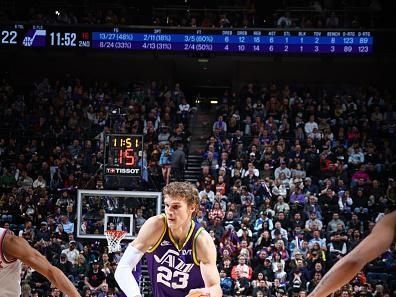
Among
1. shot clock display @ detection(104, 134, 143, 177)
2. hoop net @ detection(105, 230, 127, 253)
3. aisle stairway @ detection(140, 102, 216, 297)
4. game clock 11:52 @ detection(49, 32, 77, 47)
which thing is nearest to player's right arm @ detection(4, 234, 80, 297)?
hoop net @ detection(105, 230, 127, 253)

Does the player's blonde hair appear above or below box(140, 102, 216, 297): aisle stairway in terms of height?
below

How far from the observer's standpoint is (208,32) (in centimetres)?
2314

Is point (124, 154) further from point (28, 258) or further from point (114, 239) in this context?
point (28, 258)

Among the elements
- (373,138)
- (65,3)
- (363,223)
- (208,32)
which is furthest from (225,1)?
(363,223)

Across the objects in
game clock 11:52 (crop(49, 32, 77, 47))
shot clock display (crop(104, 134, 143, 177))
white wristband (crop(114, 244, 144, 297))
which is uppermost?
game clock 11:52 (crop(49, 32, 77, 47))

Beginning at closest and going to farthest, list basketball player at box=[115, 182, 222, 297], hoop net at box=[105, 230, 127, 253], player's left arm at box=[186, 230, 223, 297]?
player's left arm at box=[186, 230, 223, 297]
basketball player at box=[115, 182, 222, 297]
hoop net at box=[105, 230, 127, 253]

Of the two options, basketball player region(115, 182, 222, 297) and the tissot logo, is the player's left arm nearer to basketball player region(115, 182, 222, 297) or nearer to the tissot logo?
basketball player region(115, 182, 222, 297)

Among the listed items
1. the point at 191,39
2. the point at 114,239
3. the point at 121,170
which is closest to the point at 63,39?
the point at 191,39

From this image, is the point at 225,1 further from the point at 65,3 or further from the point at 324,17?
the point at 65,3

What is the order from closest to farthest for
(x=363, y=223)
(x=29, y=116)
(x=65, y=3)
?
(x=363, y=223), (x=29, y=116), (x=65, y=3)

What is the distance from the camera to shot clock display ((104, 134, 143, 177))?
16672 millimetres

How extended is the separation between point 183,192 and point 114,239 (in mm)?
9996

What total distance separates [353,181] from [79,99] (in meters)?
9.97

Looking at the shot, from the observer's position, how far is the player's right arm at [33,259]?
4520mm
